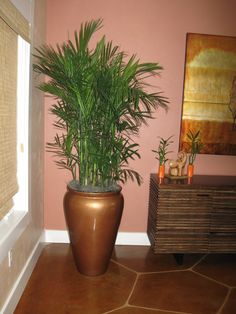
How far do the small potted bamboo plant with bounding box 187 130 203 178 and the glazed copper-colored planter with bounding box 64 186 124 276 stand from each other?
32.9 inches

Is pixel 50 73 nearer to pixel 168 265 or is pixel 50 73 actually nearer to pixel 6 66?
pixel 6 66

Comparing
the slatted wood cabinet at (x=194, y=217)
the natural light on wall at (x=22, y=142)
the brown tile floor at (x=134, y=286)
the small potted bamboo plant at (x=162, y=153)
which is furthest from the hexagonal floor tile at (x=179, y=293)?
the natural light on wall at (x=22, y=142)

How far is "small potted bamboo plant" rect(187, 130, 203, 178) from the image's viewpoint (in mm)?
2695

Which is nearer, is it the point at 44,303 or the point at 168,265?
the point at 44,303

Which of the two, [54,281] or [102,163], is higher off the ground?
[102,163]

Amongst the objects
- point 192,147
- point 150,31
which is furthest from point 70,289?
point 150,31

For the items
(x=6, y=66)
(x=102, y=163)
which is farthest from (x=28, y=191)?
(x=6, y=66)

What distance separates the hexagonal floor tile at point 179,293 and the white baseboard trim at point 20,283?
32.5 inches

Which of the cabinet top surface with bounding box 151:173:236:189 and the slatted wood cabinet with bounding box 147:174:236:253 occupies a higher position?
the cabinet top surface with bounding box 151:173:236:189

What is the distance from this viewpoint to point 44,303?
199 centimetres

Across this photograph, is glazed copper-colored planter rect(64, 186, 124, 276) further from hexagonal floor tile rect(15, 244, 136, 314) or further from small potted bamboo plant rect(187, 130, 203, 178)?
small potted bamboo plant rect(187, 130, 203, 178)

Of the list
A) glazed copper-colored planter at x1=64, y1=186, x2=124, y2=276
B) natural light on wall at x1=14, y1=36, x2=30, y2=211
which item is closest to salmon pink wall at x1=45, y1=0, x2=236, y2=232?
natural light on wall at x1=14, y1=36, x2=30, y2=211

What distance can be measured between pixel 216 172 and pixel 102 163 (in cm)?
144

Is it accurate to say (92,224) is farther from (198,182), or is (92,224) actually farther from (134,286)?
(198,182)
